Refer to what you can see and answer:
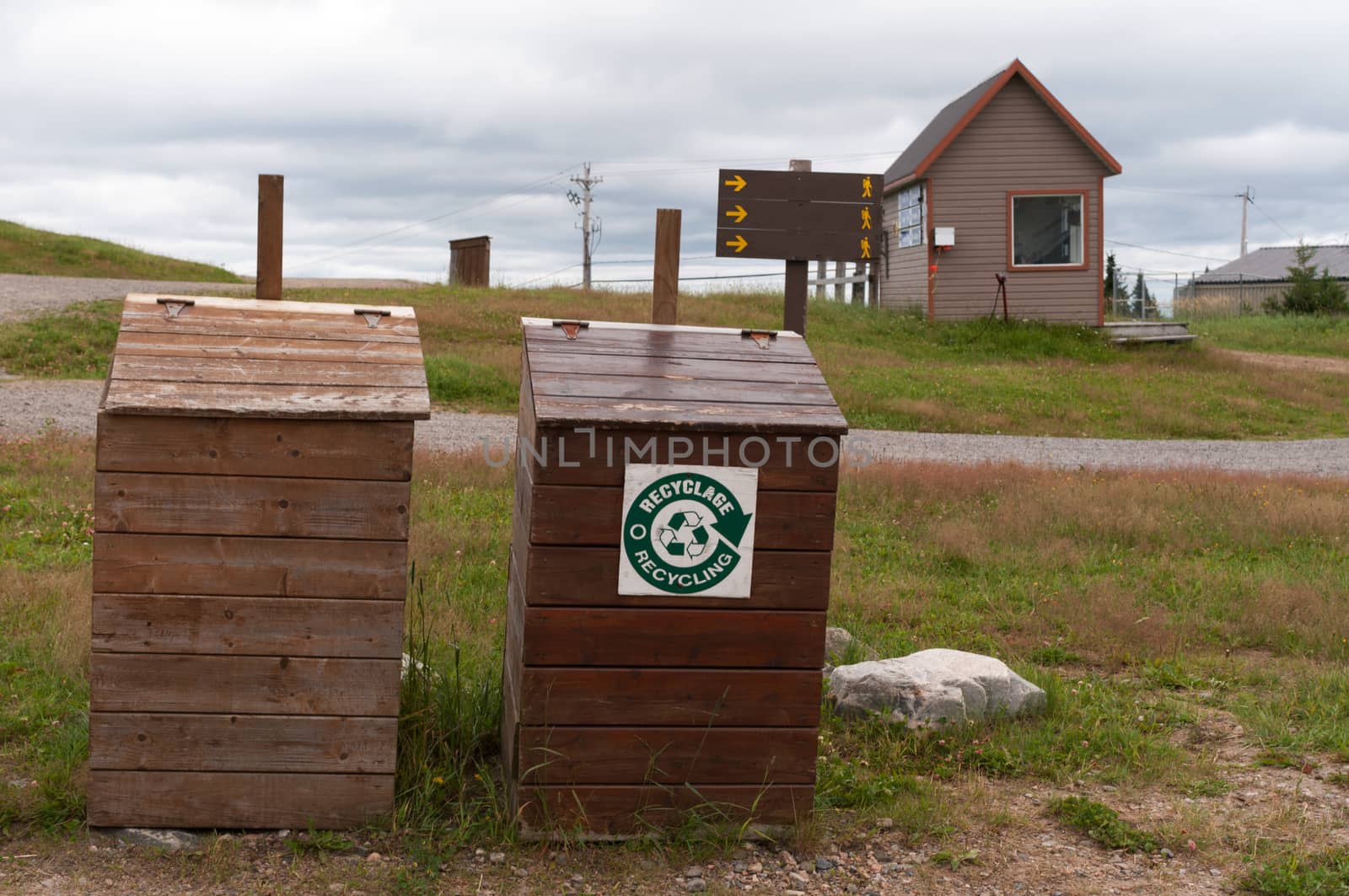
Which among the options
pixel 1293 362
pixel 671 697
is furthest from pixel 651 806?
pixel 1293 362

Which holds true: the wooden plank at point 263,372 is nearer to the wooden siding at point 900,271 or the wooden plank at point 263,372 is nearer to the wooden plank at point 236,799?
the wooden plank at point 236,799

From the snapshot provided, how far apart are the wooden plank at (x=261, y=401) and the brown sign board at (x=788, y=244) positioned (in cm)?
269

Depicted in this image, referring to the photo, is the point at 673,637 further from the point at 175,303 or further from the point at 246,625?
the point at 175,303

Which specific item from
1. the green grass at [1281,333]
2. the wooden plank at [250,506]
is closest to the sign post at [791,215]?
the wooden plank at [250,506]

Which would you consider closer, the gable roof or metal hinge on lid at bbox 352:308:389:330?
metal hinge on lid at bbox 352:308:389:330

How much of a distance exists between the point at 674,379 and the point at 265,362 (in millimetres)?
1384

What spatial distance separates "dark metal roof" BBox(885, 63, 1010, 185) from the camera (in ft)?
82.9

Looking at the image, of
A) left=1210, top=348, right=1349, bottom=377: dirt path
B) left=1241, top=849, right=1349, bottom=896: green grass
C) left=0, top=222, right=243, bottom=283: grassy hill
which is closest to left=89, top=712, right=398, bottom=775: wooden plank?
left=1241, top=849, right=1349, bottom=896: green grass

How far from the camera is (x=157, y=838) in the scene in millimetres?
3908

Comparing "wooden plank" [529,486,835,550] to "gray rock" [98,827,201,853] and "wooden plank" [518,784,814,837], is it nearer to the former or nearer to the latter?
"wooden plank" [518,784,814,837]

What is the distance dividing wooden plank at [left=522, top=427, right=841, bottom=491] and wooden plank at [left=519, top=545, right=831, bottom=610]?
0.23 metres

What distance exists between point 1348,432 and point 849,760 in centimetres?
1711

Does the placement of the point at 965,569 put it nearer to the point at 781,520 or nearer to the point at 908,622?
the point at 908,622

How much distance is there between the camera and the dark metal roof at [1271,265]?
190ft
